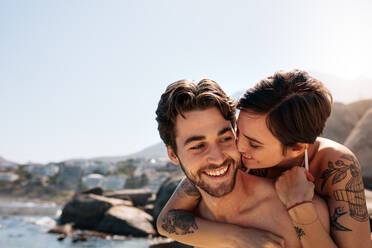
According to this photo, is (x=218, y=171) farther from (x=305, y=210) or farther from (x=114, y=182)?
(x=114, y=182)

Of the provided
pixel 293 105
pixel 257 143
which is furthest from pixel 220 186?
pixel 293 105

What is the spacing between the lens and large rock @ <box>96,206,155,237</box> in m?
12.4

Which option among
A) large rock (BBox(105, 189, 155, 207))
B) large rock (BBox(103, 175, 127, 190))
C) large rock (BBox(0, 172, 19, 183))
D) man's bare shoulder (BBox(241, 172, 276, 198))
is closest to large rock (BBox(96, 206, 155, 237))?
large rock (BBox(105, 189, 155, 207))

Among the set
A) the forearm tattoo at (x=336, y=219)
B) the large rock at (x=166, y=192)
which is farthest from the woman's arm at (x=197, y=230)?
the large rock at (x=166, y=192)

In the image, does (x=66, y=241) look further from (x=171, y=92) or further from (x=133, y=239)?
(x=171, y=92)

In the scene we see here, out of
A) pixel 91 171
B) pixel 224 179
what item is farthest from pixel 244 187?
pixel 91 171

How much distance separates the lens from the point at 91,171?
139 ft

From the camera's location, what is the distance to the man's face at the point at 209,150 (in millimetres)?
2574

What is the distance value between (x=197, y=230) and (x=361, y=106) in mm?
12794

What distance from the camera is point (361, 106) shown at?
44.8 ft

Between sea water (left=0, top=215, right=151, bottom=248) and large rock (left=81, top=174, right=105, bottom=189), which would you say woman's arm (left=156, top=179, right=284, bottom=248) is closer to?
sea water (left=0, top=215, right=151, bottom=248)

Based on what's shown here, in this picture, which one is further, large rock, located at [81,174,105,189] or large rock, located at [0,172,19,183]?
large rock, located at [0,172,19,183]

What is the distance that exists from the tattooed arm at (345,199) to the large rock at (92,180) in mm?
37852

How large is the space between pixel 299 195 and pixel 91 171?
42.0 meters
